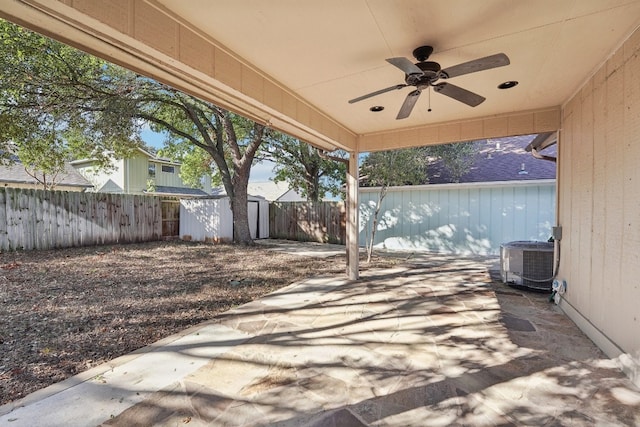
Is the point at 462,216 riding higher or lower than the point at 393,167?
lower

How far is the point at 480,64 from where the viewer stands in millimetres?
2289

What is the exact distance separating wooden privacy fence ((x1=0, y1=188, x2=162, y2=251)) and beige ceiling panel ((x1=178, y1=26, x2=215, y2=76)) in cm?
827

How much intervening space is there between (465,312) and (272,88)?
3607 mm

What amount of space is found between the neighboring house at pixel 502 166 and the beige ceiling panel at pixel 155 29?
8.26m

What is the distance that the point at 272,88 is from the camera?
3312 mm

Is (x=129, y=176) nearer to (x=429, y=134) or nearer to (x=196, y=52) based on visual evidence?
(x=429, y=134)

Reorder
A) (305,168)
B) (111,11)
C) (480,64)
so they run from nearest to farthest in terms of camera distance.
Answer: (111,11) → (480,64) → (305,168)

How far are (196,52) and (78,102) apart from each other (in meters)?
6.59

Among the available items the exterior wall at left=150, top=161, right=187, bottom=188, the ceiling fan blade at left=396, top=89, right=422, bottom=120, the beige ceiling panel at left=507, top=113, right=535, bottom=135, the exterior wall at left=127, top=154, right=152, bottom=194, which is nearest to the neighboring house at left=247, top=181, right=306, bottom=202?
the exterior wall at left=150, top=161, right=187, bottom=188

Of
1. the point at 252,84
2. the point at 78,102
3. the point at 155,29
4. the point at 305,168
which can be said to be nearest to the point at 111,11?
the point at 155,29

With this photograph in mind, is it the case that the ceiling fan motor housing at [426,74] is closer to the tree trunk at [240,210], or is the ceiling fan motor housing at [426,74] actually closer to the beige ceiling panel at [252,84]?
the beige ceiling panel at [252,84]

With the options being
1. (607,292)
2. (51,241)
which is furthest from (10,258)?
(607,292)

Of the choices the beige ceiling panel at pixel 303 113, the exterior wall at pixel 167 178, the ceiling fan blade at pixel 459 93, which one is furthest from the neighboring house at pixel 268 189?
the ceiling fan blade at pixel 459 93

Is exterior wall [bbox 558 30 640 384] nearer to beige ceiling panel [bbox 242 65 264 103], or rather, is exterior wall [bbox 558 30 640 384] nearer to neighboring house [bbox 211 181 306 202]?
beige ceiling panel [bbox 242 65 264 103]
